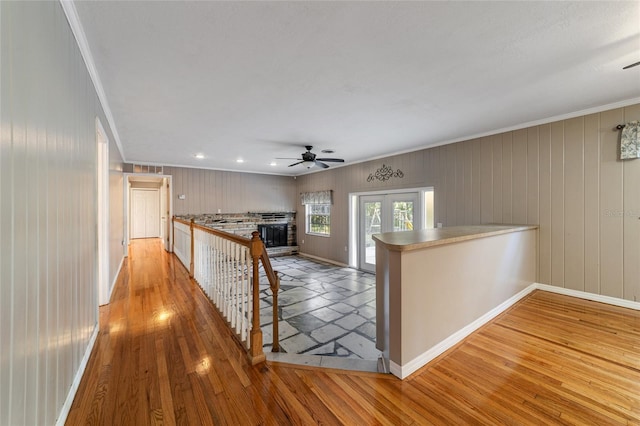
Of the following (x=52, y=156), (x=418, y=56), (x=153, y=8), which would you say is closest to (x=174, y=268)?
(x=52, y=156)

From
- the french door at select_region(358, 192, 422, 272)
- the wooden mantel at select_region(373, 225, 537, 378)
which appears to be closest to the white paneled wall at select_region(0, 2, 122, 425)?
the wooden mantel at select_region(373, 225, 537, 378)

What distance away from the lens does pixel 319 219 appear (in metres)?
7.97

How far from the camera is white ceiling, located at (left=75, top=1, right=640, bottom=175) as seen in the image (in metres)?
1.66

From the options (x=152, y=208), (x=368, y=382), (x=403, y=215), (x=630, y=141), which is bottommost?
(x=368, y=382)

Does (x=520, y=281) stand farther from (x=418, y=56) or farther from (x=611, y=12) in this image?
(x=418, y=56)

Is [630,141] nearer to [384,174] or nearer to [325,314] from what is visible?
[384,174]

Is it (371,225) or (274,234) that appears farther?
(274,234)

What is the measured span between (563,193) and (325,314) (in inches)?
142

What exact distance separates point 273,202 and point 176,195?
2.76m

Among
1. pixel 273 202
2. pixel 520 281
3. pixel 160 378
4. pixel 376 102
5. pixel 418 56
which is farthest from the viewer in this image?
pixel 273 202

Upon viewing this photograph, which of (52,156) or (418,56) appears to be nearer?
(52,156)

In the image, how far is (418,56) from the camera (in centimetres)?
210

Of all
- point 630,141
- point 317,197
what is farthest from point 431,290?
point 317,197

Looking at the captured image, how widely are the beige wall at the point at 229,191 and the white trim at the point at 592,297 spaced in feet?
22.0
